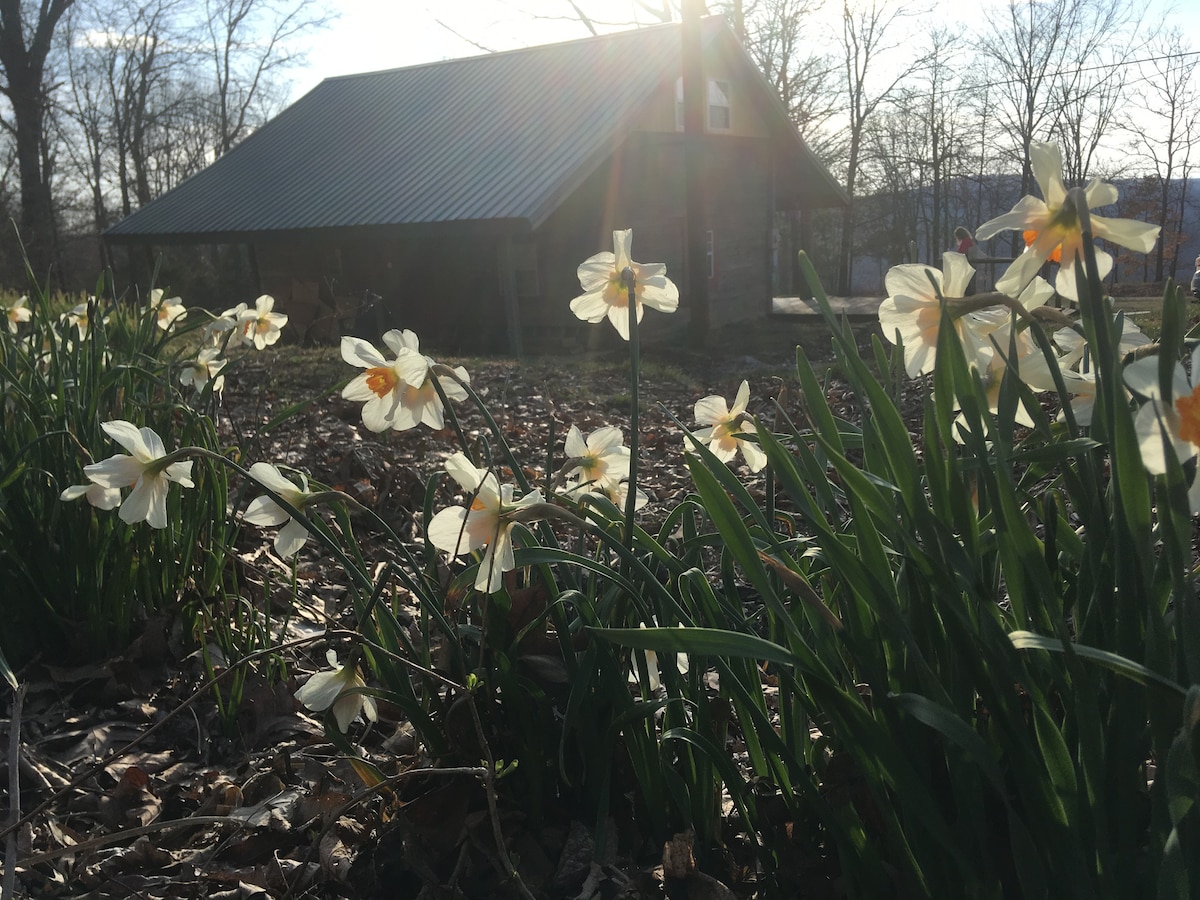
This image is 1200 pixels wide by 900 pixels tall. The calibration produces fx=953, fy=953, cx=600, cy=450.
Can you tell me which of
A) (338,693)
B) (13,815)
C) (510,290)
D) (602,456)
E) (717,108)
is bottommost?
(13,815)

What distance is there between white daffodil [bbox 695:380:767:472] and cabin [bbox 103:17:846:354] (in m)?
9.84

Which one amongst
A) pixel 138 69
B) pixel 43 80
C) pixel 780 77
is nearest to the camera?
pixel 43 80

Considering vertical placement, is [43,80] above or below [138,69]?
below

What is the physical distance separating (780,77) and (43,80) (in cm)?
2213

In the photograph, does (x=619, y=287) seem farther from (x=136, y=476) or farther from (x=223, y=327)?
(x=223, y=327)

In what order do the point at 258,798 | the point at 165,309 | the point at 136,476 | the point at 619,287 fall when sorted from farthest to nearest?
1. the point at 165,309
2. the point at 258,798
3. the point at 619,287
4. the point at 136,476

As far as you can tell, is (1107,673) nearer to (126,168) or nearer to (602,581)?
(602,581)

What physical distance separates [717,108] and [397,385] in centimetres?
1571

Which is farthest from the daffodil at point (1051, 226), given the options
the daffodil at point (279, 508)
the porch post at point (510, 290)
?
the porch post at point (510, 290)

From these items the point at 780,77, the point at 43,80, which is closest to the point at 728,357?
the point at 43,80

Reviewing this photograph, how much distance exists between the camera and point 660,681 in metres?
1.61

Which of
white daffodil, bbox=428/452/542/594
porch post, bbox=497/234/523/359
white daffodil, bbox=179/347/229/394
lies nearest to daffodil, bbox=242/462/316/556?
white daffodil, bbox=428/452/542/594

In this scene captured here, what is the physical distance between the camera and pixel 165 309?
3486 millimetres

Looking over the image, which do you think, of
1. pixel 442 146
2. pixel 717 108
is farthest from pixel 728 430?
pixel 717 108
